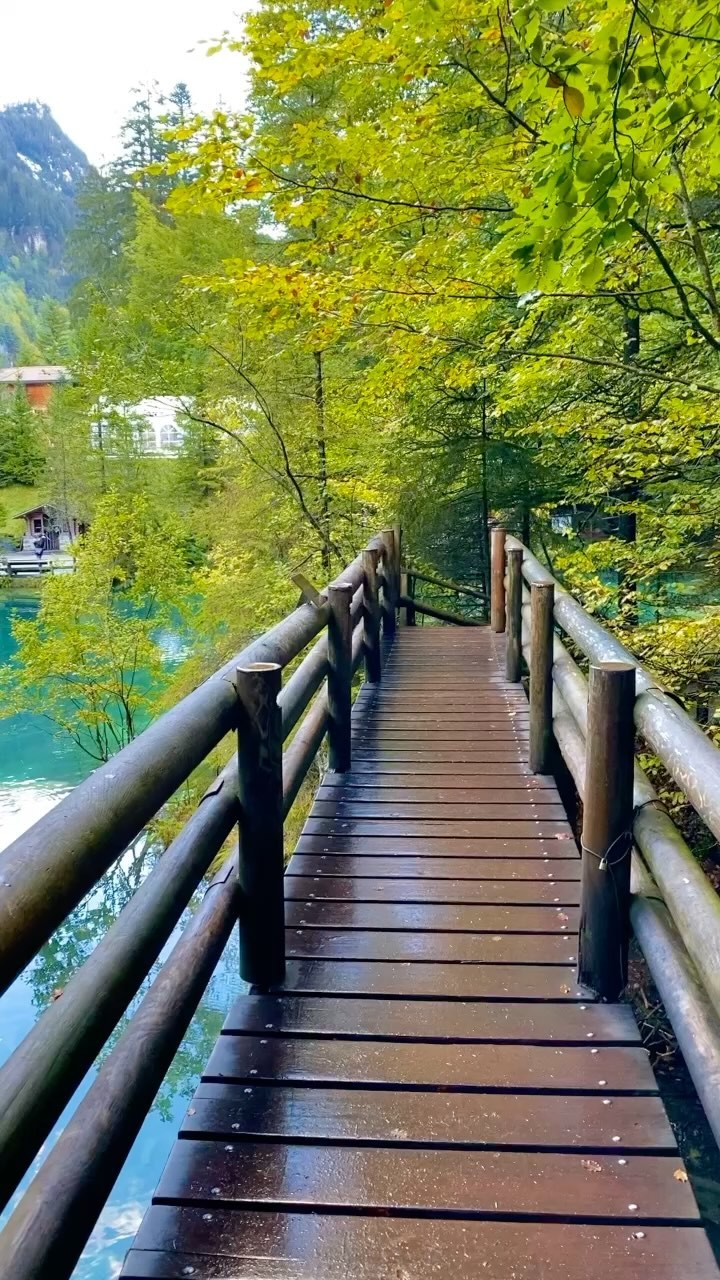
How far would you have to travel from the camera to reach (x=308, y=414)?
35.2ft

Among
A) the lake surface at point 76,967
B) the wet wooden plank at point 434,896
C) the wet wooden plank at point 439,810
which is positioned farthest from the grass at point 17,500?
the wet wooden plank at point 434,896

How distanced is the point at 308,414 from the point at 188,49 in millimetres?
6539

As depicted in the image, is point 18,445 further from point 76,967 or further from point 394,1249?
point 394,1249

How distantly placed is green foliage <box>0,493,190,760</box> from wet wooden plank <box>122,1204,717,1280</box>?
12889 millimetres

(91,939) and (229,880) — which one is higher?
(229,880)

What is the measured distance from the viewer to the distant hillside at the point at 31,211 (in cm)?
9675

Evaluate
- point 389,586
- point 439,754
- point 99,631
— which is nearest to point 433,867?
point 439,754

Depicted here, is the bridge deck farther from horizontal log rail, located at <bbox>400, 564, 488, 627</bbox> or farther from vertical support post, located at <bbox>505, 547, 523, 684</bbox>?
horizontal log rail, located at <bbox>400, 564, 488, 627</bbox>

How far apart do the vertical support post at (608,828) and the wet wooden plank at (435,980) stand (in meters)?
0.12

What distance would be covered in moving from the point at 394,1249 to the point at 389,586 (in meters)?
6.31

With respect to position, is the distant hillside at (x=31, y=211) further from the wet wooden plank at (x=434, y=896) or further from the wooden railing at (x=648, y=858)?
the wooden railing at (x=648, y=858)

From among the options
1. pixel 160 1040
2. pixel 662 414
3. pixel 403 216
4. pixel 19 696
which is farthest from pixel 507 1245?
pixel 19 696

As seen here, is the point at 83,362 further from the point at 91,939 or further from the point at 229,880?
the point at 229,880

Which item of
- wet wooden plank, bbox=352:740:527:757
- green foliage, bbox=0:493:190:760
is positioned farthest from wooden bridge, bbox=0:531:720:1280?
green foliage, bbox=0:493:190:760
